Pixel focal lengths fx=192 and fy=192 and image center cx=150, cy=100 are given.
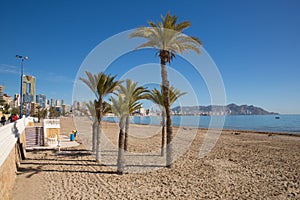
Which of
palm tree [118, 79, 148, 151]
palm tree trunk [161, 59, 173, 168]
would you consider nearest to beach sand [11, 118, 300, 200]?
palm tree trunk [161, 59, 173, 168]

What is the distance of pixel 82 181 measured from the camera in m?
8.17

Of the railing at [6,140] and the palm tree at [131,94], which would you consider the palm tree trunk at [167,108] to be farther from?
the railing at [6,140]

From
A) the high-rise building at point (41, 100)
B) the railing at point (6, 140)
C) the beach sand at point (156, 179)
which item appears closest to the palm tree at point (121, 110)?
the beach sand at point (156, 179)

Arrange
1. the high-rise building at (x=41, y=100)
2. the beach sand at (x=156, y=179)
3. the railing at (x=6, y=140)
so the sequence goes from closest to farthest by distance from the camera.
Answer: the railing at (x=6, y=140) < the beach sand at (x=156, y=179) < the high-rise building at (x=41, y=100)

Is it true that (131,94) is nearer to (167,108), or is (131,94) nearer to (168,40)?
(167,108)

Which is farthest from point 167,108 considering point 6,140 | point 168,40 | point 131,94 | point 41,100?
point 41,100

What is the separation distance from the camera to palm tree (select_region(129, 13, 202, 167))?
34.4 ft

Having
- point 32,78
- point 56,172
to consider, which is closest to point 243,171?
point 56,172

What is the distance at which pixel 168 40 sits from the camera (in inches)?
416

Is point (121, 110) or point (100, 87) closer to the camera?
point (121, 110)

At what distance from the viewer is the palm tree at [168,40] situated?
34.4ft

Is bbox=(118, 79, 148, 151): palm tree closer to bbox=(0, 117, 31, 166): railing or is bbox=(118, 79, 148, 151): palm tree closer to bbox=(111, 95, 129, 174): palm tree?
bbox=(111, 95, 129, 174): palm tree

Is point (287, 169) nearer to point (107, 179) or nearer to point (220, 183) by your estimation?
point (220, 183)

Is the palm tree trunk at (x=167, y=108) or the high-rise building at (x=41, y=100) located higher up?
the high-rise building at (x=41, y=100)
